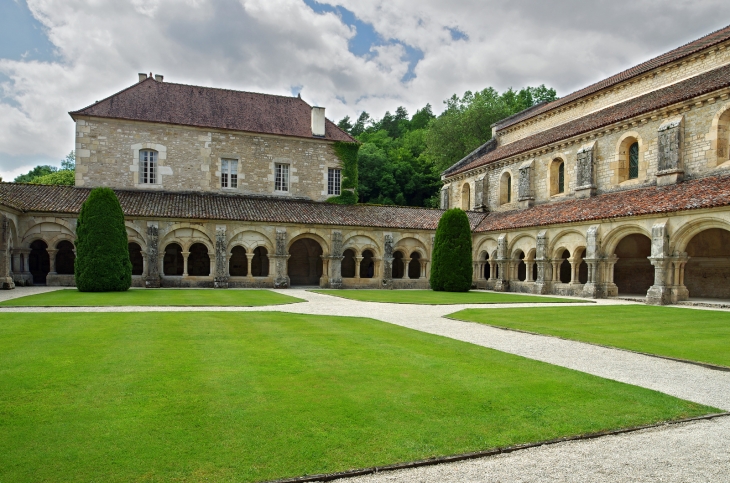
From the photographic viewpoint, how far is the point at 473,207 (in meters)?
36.2

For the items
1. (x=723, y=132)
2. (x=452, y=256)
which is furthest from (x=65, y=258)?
(x=723, y=132)

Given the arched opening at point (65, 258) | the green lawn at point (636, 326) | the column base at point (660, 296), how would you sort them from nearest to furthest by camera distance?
1. the green lawn at point (636, 326)
2. the column base at point (660, 296)
3. the arched opening at point (65, 258)

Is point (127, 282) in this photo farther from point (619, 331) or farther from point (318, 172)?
point (619, 331)

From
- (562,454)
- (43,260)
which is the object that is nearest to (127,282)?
(43,260)

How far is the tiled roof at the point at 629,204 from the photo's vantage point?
19214 mm

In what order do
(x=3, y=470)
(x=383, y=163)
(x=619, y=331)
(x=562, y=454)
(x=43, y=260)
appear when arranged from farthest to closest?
(x=383, y=163), (x=43, y=260), (x=619, y=331), (x=562, y=454), (x=3, y=470)

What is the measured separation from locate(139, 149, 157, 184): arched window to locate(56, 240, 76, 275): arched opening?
5.48 m

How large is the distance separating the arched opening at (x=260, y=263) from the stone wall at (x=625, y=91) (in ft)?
68.1

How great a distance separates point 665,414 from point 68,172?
64.2 meters

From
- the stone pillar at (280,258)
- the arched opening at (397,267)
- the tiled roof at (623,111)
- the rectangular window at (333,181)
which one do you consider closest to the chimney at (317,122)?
the rectangular window at (333,181)

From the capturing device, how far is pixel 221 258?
27.2 metres

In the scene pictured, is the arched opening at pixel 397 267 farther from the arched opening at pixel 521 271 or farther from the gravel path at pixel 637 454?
the gravel path at pixel 637 454

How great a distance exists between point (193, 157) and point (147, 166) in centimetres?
272

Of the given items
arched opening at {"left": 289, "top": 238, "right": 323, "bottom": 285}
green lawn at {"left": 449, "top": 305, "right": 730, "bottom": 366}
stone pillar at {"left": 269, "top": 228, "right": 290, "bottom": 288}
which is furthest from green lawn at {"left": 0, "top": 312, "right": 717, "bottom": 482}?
arched opening at {"left": 289, "top": 238, "right": 323, "bottom": 285}
